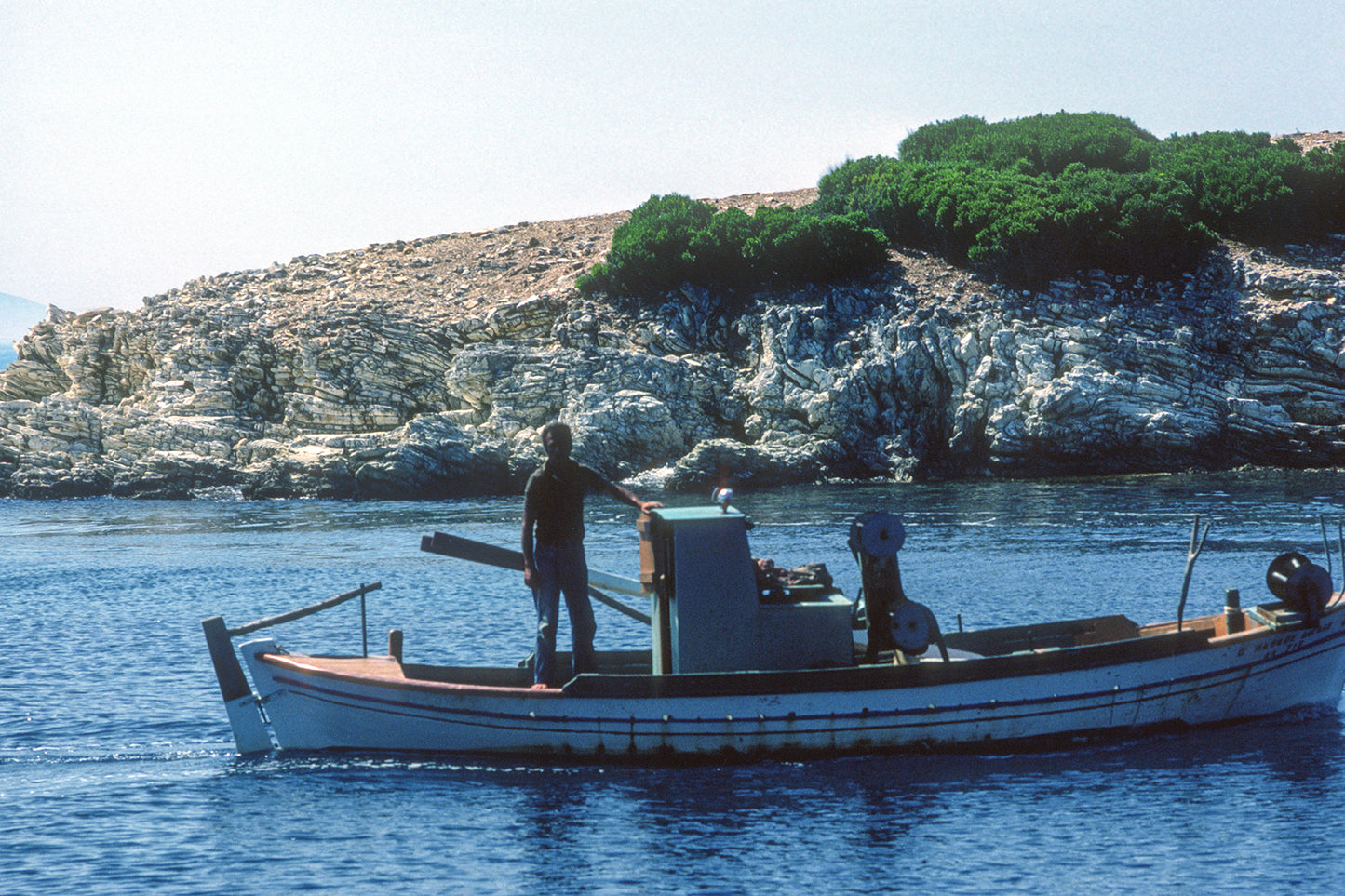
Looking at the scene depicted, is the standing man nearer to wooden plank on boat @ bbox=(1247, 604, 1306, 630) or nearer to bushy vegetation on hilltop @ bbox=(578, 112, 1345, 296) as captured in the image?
wooden plank on boat @ bbox=(1247, 604, 1306, 630)

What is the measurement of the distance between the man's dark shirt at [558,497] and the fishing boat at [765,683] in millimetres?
832

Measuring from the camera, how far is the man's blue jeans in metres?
12.0

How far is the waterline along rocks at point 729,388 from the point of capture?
153 ft

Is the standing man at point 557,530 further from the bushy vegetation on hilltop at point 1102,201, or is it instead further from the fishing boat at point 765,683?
the bushy vegetation on hilltop at point 1102,201

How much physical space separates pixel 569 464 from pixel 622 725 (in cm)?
294

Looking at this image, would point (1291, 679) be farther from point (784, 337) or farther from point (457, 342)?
point (457, 342)

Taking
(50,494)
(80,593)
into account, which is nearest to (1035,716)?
(80,593)

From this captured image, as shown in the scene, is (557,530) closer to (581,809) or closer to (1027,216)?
(581,809)

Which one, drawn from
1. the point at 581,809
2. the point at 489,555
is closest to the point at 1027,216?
the point at 489,555

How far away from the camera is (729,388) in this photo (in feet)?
171

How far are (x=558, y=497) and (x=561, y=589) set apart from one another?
3.66ft

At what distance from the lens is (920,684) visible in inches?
476

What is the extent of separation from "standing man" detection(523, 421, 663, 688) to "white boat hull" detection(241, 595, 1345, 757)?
857 mm

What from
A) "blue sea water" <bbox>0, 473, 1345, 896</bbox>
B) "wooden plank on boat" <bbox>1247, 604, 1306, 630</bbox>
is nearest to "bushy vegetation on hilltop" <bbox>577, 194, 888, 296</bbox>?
"blue sea water" <bbox>0, 473, 1345, 896</bbox>
